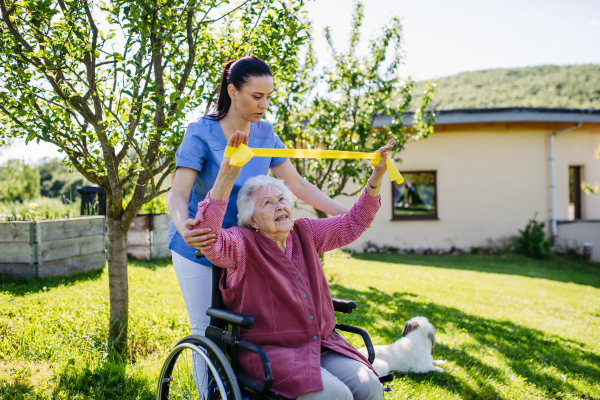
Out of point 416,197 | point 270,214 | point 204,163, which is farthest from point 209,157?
Result: point 416,197

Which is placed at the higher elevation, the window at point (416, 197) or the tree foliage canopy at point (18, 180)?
the tree foliage canopy at point (18, 180)

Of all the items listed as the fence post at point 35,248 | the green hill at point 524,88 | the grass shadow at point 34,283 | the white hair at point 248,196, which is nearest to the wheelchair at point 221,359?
the white hair at point 248,196

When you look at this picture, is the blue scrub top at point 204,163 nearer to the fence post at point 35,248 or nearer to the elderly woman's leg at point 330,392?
the elderly woman's leg at point 330,392

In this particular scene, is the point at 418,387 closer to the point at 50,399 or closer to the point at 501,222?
the point at 50,399

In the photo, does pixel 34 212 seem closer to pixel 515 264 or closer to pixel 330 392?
pixel 330 392

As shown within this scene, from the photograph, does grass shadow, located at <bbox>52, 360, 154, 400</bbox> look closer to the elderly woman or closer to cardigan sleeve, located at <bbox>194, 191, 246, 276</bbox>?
the elderly woman

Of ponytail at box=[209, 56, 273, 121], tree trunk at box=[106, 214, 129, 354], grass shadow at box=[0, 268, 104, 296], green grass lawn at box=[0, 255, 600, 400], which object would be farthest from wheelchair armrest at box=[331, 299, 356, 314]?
grass shadow at box=[0, 268, 104, 296]

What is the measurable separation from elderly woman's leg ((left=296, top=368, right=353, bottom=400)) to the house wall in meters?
9.05

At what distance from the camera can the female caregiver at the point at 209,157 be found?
190cm

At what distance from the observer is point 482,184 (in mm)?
10617

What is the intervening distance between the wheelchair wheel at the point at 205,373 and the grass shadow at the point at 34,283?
2582 millimetres

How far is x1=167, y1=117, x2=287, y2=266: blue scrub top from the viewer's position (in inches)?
75.6

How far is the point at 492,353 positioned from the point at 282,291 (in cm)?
261

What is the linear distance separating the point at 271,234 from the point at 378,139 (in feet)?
13.9
